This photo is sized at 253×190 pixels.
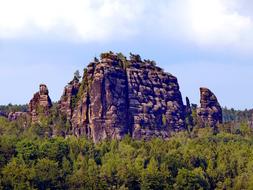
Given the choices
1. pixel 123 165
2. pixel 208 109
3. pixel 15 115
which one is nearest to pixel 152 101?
pixel 208 109

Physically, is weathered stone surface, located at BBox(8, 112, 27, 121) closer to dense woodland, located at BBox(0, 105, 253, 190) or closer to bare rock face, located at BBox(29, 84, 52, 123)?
bare rock face, located at BBox(29, 84, 52, 123)

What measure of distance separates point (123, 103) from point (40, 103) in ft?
66.8

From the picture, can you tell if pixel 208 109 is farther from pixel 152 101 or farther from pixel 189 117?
pixel 152 101

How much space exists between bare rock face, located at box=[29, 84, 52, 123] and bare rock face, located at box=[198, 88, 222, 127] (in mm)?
35240

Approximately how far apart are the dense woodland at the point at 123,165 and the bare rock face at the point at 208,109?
25.4 m

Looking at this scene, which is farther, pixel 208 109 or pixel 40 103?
pixel 208 109

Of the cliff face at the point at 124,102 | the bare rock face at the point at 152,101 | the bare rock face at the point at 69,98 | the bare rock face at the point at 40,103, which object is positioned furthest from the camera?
the bare rock face at the point at 40,103

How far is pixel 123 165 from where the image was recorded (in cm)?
11956

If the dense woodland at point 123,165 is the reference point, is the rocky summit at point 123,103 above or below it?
above

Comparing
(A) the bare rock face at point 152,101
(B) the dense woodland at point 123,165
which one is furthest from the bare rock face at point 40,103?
(B) the dense woodland at point 123,165

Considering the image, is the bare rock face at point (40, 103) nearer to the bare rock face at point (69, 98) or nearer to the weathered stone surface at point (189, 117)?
the bare rock face at point (69, 98)

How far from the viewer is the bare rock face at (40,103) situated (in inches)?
6506

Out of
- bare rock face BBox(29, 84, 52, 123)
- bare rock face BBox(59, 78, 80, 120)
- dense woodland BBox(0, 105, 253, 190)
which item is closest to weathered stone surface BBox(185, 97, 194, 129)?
dense woodland BBox(0, 105, 253, 190)

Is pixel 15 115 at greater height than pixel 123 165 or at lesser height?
greater
